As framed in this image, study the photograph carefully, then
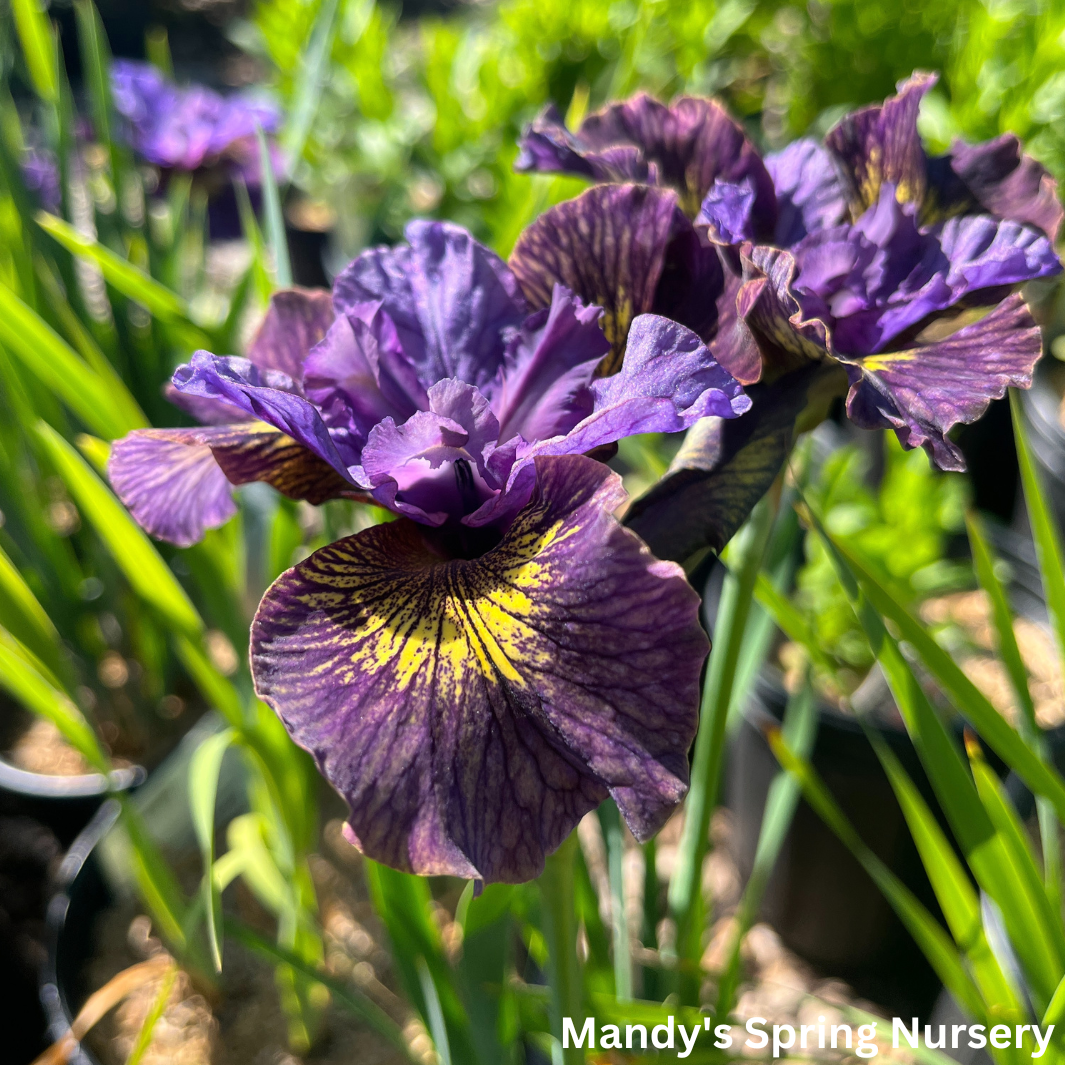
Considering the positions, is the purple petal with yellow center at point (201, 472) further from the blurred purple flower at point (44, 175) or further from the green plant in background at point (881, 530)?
the blurred purple flower at point (44, 175)

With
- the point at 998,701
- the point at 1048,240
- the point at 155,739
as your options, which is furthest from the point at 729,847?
the point at 1048,240

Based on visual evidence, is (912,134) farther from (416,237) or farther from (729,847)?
(729,847)

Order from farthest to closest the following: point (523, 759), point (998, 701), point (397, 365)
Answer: point (998, 701) < point (397, 365) < point (523, 759)

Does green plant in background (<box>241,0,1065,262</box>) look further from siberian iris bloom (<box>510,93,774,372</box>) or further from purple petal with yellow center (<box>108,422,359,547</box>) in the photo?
purple petal with yellow center (<box>108,422,359,547</box>)

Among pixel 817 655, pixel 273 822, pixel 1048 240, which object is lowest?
pixel 273 822

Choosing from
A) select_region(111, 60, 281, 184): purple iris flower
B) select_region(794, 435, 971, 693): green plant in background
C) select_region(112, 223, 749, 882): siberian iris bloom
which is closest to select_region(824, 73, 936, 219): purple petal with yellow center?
select_region(112, 223, 749, 882): siberian iris bloom

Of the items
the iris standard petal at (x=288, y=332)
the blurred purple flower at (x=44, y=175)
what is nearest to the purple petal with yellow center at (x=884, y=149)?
the iris standard petal at (x=288, y=332)
